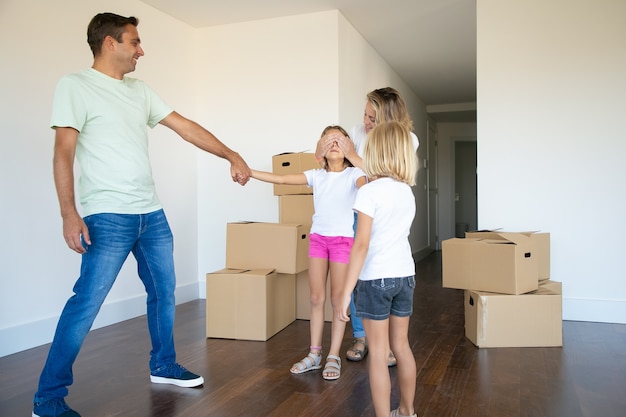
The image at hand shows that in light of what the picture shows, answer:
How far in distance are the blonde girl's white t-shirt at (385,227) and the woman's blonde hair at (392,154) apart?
3cm

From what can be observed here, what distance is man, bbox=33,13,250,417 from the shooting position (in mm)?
1792

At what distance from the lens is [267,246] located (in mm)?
3164

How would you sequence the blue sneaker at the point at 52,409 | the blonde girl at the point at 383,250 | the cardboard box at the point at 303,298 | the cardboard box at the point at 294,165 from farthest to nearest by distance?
the cardboard box at the point at 303,298 < the cardboard box at the point at 294,165 < the blue sneaker at the point at 52,409 < the blonde girl at the point at 383,250

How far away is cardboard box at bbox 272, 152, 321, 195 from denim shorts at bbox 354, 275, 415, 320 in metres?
1.75

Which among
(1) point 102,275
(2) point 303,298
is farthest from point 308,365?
(2) point 303,298

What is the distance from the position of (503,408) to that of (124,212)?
1.57 metres

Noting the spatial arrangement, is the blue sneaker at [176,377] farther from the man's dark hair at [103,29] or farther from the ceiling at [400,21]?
the ceiling at [400,21]

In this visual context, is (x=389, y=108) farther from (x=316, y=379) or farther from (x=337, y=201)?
(x=316, y=379)

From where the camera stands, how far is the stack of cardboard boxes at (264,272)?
2.98 meters

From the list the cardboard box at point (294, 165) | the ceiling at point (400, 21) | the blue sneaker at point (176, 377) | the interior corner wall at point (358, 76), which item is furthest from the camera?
the interior corner wall at point (358, 76)

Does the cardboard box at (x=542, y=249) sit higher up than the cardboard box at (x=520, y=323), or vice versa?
the cardboard box at (x=542, y=249)

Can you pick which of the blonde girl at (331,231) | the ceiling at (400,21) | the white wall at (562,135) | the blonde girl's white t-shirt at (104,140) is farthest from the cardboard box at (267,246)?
the ceiling at (400,21)

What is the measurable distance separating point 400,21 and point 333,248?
2739 mm

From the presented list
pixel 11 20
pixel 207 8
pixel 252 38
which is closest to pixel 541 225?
pixel 252 38
